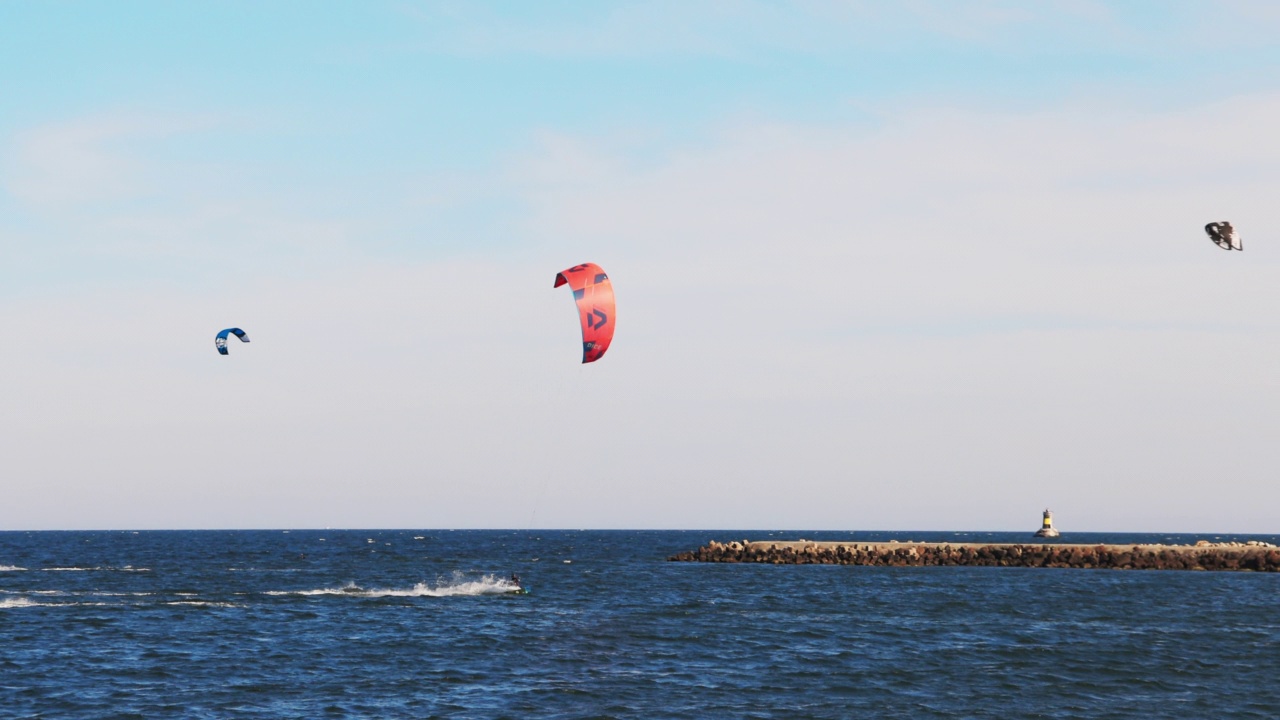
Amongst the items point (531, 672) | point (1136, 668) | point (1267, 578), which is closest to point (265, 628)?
point (531, 672)

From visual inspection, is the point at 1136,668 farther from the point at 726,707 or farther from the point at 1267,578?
the point at 1267,578

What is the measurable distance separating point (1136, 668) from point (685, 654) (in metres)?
12.3

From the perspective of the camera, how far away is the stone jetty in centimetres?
7800

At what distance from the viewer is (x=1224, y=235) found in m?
31.3

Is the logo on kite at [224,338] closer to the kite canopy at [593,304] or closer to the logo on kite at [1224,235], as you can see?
the kite canopy at [593,304]

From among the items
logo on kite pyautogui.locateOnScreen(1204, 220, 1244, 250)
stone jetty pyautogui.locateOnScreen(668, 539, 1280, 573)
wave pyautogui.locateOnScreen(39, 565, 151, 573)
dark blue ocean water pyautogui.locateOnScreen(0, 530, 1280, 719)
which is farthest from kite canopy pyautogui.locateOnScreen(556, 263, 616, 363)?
wave pyautogui.locateOnScreen(39, 565, 151, 573)

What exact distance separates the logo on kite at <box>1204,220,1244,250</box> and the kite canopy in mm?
17195

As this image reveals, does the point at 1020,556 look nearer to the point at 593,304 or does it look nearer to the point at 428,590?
the point at 428,590

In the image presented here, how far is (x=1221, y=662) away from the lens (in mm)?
34281

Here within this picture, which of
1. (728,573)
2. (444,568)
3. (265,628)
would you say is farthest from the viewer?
(444,568)

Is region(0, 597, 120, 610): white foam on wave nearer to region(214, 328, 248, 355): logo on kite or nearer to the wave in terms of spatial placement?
region(214, 328, 248, 355): logo on kite

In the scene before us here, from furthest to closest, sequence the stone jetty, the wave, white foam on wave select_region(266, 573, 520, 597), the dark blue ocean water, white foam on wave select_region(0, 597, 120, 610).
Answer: the wave, the stone jetty, white foam on wave select_region(266, 573, 520, 597), white foam on wave select_region(0, 597, 120, 610), the dark blue ocean water

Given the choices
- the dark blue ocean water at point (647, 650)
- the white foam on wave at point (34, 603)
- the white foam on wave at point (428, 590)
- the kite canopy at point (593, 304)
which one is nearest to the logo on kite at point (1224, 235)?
the dark blue ocean water at point (647, 650)

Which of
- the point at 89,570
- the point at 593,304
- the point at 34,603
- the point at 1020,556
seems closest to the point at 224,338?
the point at 34,603
